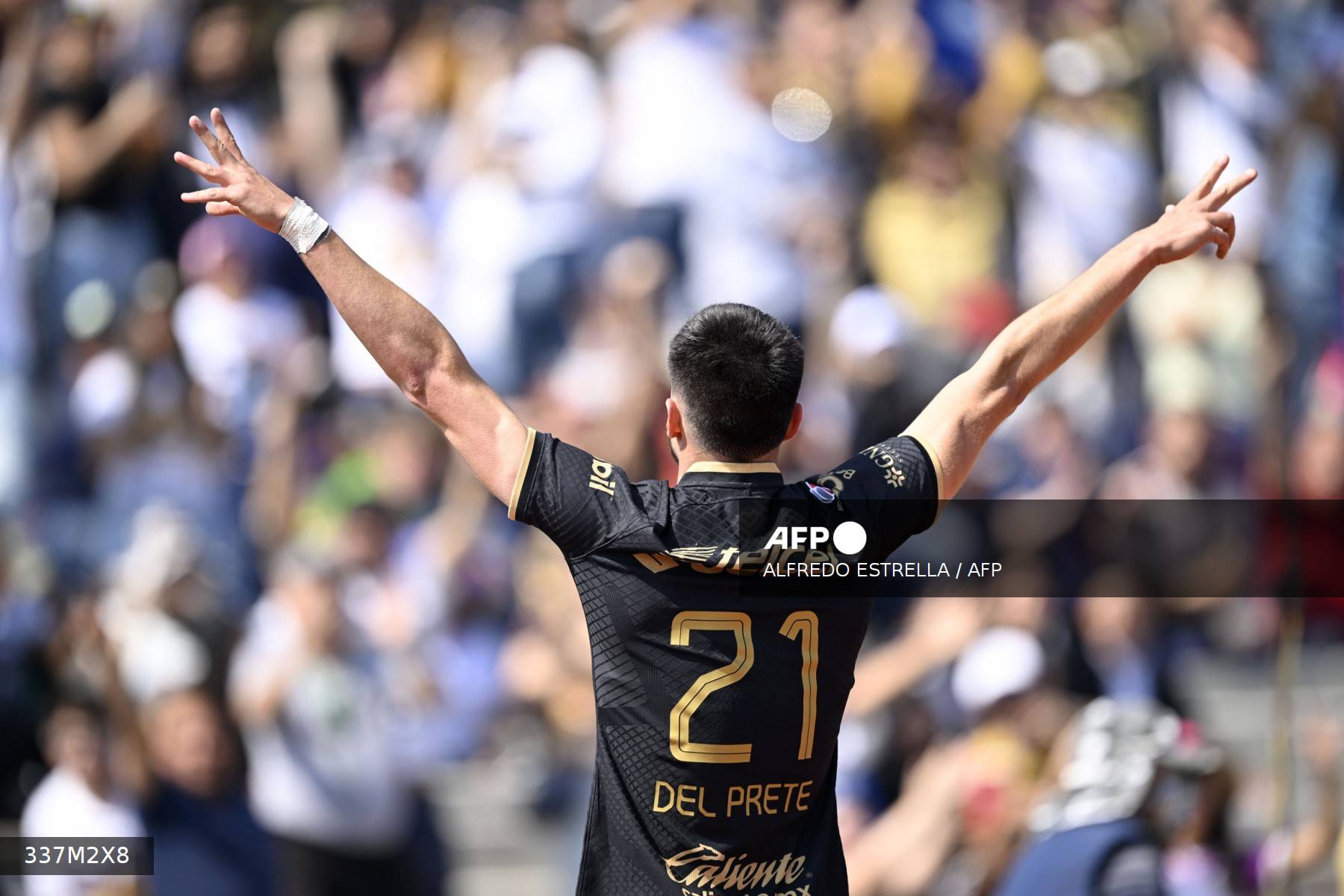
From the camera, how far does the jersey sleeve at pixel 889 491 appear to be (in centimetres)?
273

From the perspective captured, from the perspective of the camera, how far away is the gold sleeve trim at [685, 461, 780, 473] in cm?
271

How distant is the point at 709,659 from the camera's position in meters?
2.61

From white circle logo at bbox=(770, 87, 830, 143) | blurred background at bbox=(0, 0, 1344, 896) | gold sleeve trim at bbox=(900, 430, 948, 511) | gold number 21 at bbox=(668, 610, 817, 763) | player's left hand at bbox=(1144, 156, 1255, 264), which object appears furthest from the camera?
white circle logo at bbox=(770, 87, 830, 143)

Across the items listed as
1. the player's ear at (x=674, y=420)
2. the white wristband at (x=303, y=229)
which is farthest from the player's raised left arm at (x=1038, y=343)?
the white wristband at (x=303, y=229)

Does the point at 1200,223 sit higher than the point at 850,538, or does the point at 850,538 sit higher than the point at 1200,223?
the point at 1200,223

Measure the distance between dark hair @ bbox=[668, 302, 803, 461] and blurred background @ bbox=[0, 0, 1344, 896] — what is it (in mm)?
3733

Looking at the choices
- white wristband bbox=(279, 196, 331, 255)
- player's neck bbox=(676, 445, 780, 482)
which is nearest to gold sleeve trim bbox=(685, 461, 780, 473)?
player's neck bbox=(676, 445, 780, 482)

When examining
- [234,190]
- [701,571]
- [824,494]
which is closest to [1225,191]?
[824,494]

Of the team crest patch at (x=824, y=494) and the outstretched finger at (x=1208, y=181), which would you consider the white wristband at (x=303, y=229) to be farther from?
the outstretched finger at (x=1208, y=181)

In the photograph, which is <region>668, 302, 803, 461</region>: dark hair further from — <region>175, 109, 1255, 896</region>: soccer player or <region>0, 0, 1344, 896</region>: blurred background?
<region>0, 0, 1344, 896</region>: blurred background

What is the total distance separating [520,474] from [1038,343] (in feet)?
3.54

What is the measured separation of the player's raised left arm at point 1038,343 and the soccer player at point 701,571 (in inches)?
5.0

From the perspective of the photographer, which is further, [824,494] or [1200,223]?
[1200,223]

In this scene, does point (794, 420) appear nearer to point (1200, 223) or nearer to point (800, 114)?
point (1200, 223)
